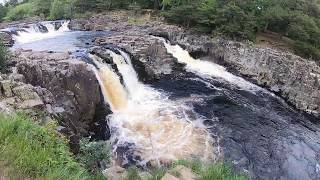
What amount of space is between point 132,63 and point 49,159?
15431 mm

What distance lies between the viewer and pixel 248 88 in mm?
21703

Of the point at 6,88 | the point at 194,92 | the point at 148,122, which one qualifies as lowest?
the point at 194,92

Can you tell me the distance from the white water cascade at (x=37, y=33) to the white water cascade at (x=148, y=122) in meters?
9.13

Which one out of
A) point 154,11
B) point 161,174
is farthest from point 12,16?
point 161,174

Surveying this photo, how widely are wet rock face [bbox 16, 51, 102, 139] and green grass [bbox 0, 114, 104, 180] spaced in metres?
6.69

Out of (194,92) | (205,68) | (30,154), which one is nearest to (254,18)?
(205,68)

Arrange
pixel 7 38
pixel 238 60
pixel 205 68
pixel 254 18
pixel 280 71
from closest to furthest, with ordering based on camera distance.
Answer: pixel 280 71
pixel 7 38
pixel 205 68
pixel 238 60
pixel 254 18

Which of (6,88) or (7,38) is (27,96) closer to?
(6,88)

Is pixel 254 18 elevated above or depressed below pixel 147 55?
above

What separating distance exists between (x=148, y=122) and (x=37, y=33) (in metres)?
16.4

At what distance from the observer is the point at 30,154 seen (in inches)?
206

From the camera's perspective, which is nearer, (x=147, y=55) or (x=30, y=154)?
(x=30, y=154)

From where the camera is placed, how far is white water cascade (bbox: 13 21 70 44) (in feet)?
84.6

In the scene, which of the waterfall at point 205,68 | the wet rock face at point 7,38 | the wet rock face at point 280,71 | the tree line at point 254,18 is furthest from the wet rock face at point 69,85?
the tree line at point 254,18
